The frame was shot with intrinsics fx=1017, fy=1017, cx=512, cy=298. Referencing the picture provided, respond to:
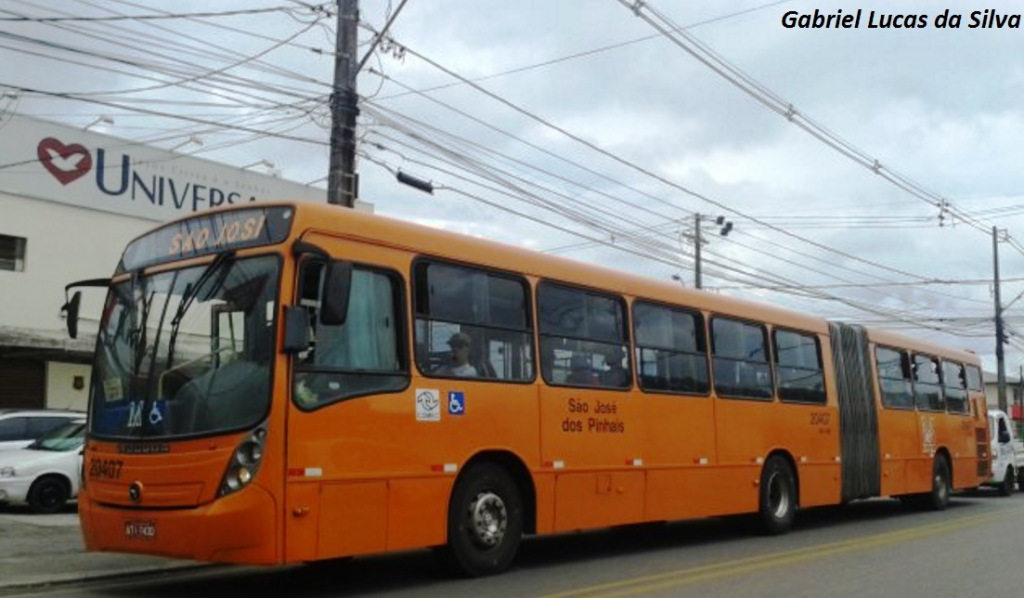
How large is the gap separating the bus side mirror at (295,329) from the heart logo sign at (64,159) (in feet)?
59.6

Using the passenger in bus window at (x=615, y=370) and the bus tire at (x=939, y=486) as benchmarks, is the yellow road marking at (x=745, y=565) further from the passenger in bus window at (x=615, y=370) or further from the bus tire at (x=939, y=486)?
the bus tire at (x=939, y=486)

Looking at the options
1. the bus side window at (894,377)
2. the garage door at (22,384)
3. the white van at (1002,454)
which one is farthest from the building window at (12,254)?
the white van at (1002,454)

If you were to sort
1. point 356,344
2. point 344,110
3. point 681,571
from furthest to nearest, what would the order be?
point 344,110 → point 681,571 → point 356,344

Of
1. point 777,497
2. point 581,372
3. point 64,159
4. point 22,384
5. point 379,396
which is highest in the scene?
point 64,159

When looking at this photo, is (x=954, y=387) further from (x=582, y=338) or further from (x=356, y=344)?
(x=356, y=344)

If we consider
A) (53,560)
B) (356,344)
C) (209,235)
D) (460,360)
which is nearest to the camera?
(356,344)

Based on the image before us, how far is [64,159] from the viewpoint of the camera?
78.0 ft

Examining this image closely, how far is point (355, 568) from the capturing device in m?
10.5

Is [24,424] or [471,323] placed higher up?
[471,323]

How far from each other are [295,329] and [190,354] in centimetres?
104

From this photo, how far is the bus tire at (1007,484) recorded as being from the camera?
79.7ft

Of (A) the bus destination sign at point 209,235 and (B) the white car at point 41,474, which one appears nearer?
(A) the bus destination sign at point 209,235

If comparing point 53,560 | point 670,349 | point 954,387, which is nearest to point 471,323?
point 670,349

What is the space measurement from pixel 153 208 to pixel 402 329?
1849 cm
